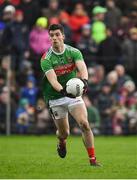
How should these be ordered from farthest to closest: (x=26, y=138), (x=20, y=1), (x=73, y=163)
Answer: (x=20, y=1) < (x=26, y=138) < (x=73, y=163)

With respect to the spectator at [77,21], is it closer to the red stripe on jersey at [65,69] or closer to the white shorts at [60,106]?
the white shorts at [60,106]

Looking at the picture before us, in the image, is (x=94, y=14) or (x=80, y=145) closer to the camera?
(x=80, y=145)

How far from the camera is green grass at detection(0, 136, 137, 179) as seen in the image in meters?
12.0

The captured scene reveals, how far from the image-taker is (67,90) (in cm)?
1331

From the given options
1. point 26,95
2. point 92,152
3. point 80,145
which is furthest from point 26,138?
point 92,152

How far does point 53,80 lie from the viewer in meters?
13.5

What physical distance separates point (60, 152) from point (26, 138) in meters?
7.94

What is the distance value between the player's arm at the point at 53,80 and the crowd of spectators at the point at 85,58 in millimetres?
9759

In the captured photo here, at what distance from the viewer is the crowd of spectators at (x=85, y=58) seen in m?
23.8

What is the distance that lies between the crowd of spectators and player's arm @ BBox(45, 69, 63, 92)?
976cm

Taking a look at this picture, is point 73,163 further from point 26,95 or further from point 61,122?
point 26,95

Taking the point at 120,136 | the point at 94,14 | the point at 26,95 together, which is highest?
the point at 94,14

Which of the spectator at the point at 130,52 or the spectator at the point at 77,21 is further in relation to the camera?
the spectator at the point at 77,21

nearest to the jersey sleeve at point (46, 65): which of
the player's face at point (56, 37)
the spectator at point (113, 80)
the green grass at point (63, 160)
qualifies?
the player's face at point (56, 37)
